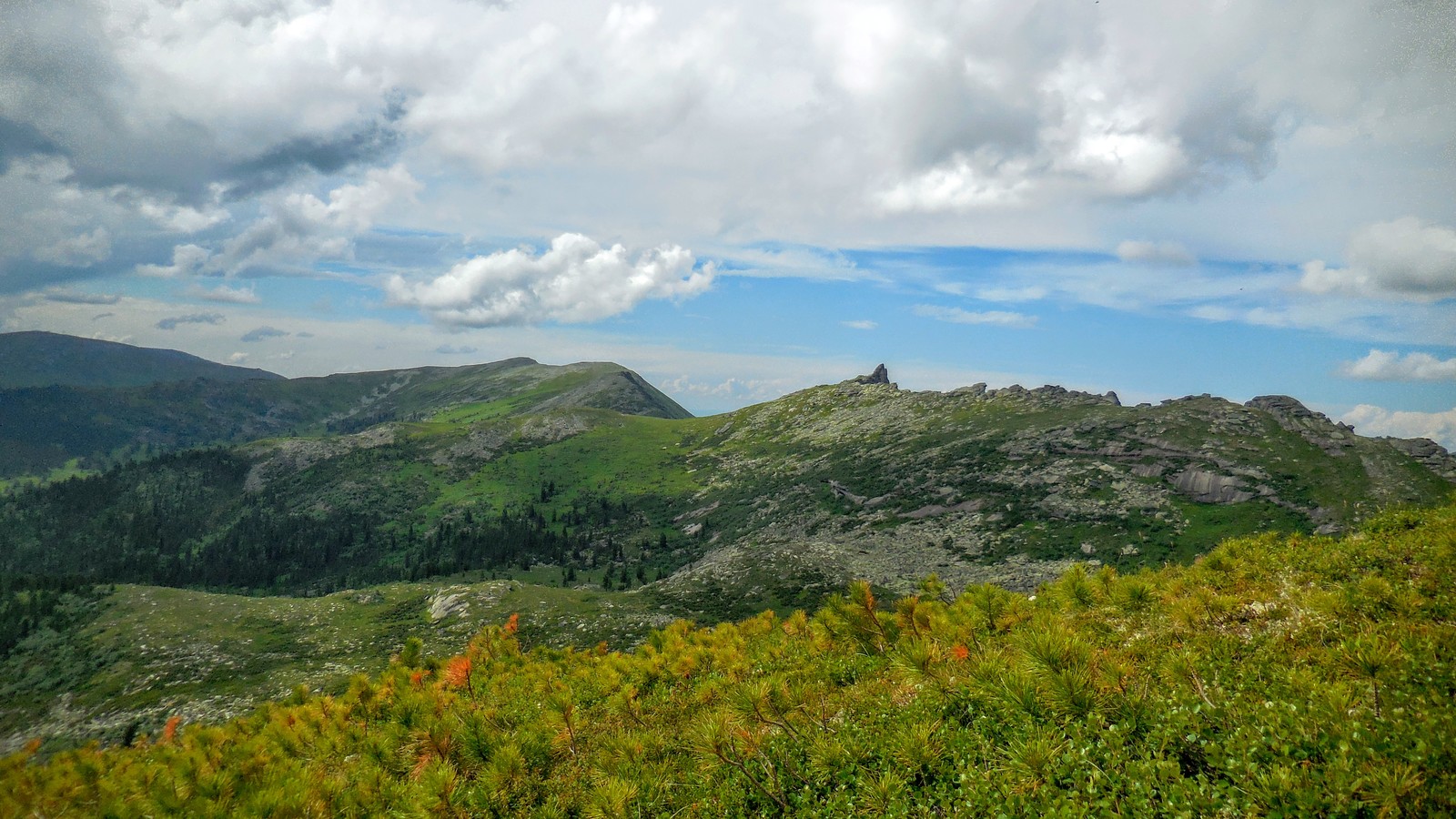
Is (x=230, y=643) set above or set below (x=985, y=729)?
below

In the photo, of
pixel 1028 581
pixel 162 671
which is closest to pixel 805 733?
pixel 1028 581

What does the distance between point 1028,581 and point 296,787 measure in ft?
387

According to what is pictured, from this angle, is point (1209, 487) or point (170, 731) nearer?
point (170, 731)

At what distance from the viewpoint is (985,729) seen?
9383mm

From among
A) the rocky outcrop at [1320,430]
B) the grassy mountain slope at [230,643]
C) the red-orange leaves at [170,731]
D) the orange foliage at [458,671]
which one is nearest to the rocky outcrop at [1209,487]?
the rocky outcrop at [1320,430]

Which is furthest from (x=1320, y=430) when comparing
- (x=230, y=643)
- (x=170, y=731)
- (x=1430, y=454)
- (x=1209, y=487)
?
(x=230, y=643)

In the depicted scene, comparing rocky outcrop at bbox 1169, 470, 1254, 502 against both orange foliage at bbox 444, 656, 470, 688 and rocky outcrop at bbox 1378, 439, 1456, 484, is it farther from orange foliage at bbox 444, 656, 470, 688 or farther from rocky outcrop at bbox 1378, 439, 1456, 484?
orange foliage at bbox 444, 656, 470, 688

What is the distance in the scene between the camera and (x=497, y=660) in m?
22.8

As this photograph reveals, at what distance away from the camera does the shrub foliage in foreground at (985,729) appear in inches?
260

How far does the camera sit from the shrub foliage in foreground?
659 centimetres

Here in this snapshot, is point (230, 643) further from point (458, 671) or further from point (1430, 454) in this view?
point (1430, 454)

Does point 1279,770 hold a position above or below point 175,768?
above

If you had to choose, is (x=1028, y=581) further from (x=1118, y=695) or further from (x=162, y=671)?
(x=162, y=671)

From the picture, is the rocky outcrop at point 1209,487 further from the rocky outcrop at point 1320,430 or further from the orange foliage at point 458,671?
the orange foliage at point 458,671
